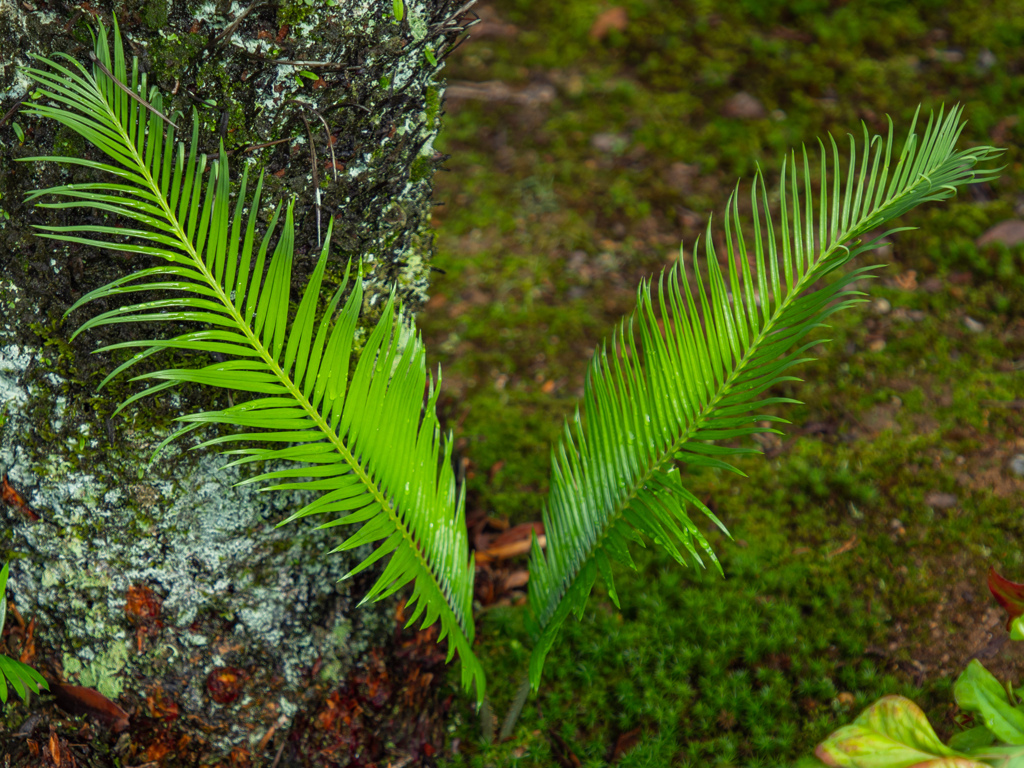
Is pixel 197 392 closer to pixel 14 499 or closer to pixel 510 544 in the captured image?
pixel 14 499

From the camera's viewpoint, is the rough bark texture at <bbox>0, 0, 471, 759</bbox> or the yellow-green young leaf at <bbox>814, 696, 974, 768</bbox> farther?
the rough bark texture at <bbox>0, 0, 471, 759</bbox>

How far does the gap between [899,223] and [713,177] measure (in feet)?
2.68

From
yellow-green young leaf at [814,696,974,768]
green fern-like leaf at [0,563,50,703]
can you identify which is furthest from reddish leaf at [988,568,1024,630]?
green fern-like leaf at [0,563,50,703]

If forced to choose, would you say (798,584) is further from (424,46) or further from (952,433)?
(424,46)

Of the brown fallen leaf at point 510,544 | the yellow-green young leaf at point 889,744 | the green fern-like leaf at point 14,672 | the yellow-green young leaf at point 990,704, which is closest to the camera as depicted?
the yellow-green young leaf at point 889,744

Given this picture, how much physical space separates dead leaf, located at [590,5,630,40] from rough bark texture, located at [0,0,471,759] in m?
2.90

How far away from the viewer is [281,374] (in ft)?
4.61

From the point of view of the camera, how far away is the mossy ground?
204 centimetres

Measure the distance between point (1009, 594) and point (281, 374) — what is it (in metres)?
1.44

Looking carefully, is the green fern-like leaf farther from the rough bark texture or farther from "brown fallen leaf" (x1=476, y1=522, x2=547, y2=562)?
"brown fallen leaf" (x1=476, y1=522, x2=547, y2=562)

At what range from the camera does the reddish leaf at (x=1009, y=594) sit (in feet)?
4.85

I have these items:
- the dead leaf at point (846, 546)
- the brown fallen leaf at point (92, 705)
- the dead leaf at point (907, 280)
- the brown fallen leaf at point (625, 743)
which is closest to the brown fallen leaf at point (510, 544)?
the brown fallen leaf at point (625, 743)

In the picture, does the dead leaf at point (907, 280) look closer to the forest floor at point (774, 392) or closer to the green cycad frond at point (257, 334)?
the forest floor at point (774, 392)

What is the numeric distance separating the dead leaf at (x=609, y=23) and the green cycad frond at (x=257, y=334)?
3.14m
